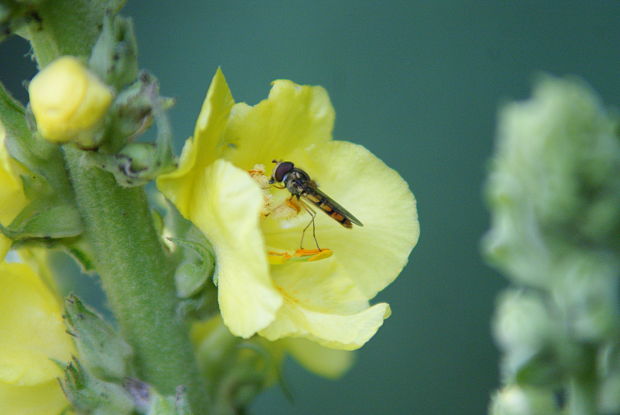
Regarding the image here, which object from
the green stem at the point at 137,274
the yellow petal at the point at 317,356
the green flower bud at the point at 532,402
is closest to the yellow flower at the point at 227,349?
the yellow petal at the point at 317,356

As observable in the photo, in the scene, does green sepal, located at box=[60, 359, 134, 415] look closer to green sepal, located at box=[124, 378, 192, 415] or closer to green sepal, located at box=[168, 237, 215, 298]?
green sepal, located at box=[124, 378, 192, 415]

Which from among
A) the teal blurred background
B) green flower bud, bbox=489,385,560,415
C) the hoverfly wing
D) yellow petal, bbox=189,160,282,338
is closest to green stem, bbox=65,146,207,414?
yellow petal, bbox=189,160,282,338

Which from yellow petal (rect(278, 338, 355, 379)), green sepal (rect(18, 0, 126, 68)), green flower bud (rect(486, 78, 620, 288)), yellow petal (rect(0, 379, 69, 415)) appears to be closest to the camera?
green flower bud (rect(486, 78, 620, 288))

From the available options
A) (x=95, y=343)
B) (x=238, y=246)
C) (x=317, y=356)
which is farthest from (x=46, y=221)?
(x=317, y=356)

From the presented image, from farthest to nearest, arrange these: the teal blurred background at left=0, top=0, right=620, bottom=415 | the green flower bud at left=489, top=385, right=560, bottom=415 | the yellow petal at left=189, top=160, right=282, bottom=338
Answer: the teal blurred background at left=0, top=0, right=620, bottom=415 < the yellow petal at left=189, top=160, right=282, bottom=338 < the green flower bud at left=489, top=385, right=560, bottom=415

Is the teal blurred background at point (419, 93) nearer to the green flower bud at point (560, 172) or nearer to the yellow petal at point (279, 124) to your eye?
the yellow petal at point (279, 124)

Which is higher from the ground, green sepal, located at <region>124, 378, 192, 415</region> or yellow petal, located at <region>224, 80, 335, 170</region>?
yellow petal, located at <region>224, 80, 335, 170</region>

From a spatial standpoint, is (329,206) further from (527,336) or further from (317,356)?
(527,336)
